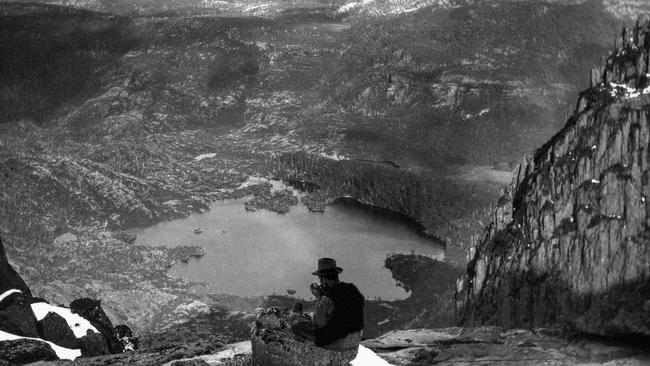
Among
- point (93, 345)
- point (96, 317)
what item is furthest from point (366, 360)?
point (96, 317)

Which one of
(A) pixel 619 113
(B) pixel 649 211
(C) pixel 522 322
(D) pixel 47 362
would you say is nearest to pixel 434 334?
(D) pixel 47 362

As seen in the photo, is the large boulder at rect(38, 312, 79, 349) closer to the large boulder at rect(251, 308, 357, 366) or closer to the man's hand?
the large boulder at rect(251, 308, 357, 366)

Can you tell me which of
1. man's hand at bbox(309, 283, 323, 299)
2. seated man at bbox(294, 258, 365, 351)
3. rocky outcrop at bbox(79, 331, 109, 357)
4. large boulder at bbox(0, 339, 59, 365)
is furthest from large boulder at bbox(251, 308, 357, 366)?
rocky outcrop at bbox(79, 331, 109, 357)

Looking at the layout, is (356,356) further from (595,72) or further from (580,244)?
(595,72)

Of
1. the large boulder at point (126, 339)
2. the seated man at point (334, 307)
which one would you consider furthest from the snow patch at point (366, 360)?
the large boulder at point (126, 339)

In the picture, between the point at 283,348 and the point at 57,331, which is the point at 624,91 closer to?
the point at 57,331

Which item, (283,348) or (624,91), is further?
(624,91)
